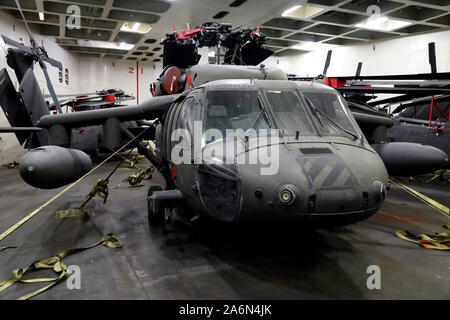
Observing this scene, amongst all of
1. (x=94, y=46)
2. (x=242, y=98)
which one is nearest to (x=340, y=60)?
(x=94, y=46)

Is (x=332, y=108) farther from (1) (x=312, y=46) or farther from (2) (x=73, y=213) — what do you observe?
(1) (x=312, y=46)

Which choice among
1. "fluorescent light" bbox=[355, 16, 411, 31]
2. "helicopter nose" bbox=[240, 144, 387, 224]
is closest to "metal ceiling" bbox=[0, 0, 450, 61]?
"fluorescent light" bbox=[355, 16, 411, 31]

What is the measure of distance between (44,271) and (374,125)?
511 centimetres

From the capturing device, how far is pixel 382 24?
41.3 ft

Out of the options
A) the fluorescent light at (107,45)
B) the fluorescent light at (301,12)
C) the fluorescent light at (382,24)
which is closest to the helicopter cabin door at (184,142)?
the fluorescent light at (301,12)

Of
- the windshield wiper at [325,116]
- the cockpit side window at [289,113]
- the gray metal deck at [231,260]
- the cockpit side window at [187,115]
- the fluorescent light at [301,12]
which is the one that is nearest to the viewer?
the gray metal deck at [231,260]

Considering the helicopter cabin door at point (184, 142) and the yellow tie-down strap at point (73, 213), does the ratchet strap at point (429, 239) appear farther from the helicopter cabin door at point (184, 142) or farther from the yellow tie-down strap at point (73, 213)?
the yellow tie-down strap at point (73, 213)

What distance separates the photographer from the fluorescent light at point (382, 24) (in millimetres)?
11938

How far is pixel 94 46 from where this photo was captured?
53.3 feet

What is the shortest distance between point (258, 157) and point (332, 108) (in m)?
1.47

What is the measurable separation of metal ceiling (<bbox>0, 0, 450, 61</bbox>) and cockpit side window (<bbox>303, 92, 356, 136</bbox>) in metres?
7.47

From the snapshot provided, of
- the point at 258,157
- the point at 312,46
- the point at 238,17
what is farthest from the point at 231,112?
the point at 312,46

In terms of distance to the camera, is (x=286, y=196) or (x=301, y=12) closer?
(x=286, y=196)
